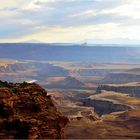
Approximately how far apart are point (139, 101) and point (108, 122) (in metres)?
41.0

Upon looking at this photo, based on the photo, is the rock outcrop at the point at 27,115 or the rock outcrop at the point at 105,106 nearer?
the rock outcrop at the point at 27,115

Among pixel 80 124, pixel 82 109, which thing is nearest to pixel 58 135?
pixel 80 124

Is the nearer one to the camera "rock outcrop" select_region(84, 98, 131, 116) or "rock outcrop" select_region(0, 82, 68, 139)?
"rock outcrop" select_region(0, 82, 68, 139)

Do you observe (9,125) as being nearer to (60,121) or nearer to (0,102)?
(0,102)

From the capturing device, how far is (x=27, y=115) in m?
44.9

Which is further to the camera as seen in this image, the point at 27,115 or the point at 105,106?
the point at 105,106

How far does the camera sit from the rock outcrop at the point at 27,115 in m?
41.8

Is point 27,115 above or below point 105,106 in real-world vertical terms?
above

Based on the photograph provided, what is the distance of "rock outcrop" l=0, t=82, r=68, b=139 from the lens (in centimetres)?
4184

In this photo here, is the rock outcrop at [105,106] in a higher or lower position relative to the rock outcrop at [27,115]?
lower

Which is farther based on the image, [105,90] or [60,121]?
[105,90]

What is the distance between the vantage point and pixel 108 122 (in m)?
117

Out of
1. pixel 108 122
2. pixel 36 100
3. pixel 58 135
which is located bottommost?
pixel 108 122

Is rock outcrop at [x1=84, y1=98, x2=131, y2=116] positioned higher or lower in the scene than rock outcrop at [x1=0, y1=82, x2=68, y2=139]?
lower
